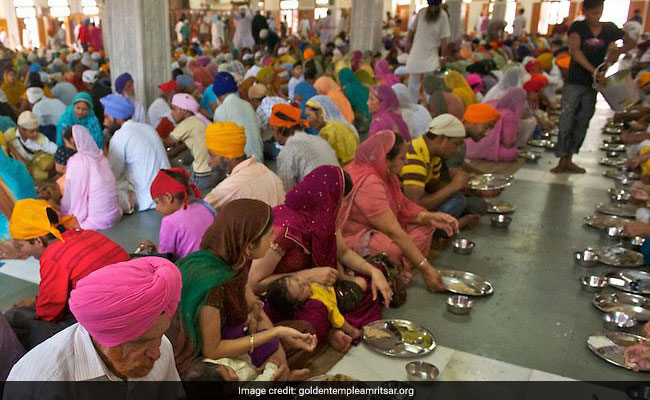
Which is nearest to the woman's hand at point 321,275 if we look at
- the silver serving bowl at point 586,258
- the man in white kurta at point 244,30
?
the silver serving bowl at point 586,258

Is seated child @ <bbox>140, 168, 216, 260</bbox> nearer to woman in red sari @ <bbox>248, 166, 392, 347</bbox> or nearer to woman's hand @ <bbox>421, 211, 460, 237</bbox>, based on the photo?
woman in red sari @ <bbox>248, 166, 392, 347</bbox>

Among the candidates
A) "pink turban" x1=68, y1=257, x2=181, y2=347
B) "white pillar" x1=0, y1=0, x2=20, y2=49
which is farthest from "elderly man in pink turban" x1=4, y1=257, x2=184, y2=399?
"white pillar" x1=0, y1=0, x2=20, y2=49

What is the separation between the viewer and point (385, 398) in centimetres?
243

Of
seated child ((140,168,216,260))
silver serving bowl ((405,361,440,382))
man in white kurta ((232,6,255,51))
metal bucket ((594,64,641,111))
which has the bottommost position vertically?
silver serving bowl ((405,361,440,382))

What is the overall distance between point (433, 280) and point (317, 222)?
3.27 ft

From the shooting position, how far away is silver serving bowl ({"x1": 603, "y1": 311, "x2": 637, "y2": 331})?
3.17 meters

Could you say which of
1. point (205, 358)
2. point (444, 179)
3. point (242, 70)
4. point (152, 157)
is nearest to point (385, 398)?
point (205, 358)

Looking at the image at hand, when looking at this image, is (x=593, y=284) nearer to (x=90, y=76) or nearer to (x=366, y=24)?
(x=90, y=76)

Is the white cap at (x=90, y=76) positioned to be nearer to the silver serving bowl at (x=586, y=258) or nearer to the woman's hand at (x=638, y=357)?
the silver serving bowl at (x=586, y=258)

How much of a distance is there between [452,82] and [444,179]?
3.44m

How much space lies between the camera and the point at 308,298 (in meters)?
2.84

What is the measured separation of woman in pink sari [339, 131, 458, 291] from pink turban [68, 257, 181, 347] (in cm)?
206

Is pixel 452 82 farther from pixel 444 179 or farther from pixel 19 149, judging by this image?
pixel 19 149

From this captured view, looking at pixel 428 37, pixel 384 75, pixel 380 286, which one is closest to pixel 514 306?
pixel 380 286
